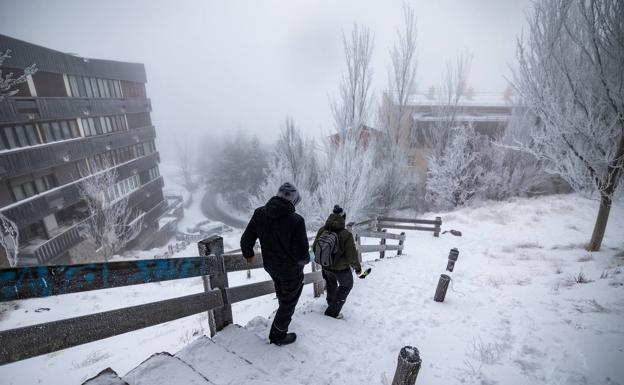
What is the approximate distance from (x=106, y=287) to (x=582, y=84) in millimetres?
9956

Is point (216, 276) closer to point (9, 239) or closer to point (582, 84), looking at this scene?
point (582, 84)

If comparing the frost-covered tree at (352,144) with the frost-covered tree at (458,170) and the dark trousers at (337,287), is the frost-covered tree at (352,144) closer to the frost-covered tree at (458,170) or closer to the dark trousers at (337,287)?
the frost-covered tree at (458,170)

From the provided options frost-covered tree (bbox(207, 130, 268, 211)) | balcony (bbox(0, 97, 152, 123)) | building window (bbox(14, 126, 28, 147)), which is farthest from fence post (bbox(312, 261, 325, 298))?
frost-covered tree (bbox(207, 130, 268, 211))

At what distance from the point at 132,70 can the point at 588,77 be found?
1116 inches

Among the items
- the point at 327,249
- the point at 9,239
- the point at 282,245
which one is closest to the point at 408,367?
the point at 282,245

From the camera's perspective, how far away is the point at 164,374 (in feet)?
7.64

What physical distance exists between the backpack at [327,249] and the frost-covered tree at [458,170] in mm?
17358

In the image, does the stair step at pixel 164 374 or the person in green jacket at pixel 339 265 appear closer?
the stair step at pixel 164 374

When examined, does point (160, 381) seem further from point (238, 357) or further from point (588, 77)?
point (588, 77)

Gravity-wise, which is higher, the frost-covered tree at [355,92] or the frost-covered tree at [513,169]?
the frost-covered tree at [355,92]

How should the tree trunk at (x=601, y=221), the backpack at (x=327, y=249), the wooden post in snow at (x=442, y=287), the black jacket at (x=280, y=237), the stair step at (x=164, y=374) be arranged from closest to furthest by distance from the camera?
the stair step at (x=164, y=374) < the black jacket at (x=280, y=237) < the backpack at (x=327, y=249) < the wooden post in snow at (x=442, y=287) < the tree trunk at (x=601, y=221)

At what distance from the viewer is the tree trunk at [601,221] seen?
745 cm

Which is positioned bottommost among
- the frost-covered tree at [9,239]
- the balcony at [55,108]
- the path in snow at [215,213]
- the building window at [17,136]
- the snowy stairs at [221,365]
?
the path in snow at [215,213]

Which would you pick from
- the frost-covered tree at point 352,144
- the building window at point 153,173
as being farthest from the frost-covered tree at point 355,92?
the building window at point 153,173
